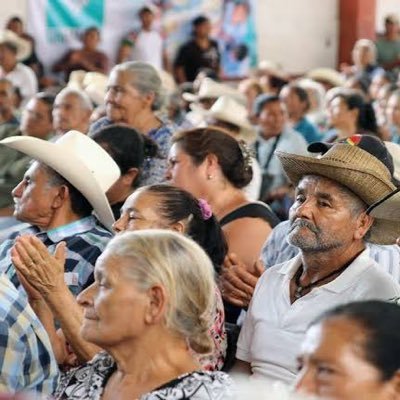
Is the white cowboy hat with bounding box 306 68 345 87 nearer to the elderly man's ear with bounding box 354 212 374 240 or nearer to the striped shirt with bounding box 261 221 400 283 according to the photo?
the striped shirt with bounding box 261 221 400 283

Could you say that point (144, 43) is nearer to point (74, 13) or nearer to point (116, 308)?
point (74, 13)

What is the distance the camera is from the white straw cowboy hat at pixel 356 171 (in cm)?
336

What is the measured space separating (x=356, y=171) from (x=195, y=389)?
108 centimetres

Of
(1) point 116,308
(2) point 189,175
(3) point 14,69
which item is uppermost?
(1) point 116,308

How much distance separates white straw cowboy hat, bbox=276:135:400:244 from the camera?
336 cm

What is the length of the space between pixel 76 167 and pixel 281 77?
7739 millimetres

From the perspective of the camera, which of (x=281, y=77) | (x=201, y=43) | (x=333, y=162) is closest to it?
(x=333, y=162)

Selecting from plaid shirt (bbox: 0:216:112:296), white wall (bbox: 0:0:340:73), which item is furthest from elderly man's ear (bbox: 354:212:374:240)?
white wall (bbox: 0:0:340:73)

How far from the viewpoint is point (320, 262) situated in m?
3.35

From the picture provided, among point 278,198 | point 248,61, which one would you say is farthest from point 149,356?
point 248,61

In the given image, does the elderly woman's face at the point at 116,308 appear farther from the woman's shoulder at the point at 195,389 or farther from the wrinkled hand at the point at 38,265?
the wrinkled hand at the point at 38,265

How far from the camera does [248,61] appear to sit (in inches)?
551

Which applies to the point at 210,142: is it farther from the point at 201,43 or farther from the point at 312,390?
the point at 201,43

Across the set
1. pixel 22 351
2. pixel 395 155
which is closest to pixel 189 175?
pixel 395 155
